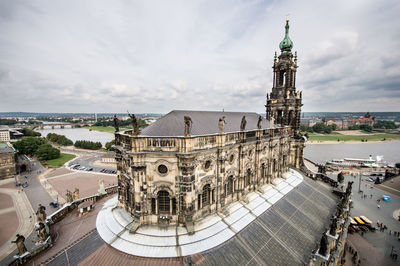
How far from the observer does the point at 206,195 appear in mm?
17375

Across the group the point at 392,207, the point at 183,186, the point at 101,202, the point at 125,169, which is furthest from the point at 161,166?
the point at 392,207

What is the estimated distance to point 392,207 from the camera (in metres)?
37.9

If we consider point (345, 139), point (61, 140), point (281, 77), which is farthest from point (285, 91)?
point (345, 139)

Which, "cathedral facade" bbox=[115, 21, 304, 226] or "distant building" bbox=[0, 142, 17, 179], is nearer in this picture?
"cathedral facade" bbox=[115, 21, 304, 226]

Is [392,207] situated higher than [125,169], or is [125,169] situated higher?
[125,169]

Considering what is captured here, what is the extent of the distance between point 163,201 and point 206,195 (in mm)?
4260

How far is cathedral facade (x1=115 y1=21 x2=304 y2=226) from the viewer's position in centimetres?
1489

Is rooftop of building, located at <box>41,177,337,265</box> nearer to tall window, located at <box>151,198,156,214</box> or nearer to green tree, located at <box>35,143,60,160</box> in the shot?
tall window, located at <box>151,198,156,214</box>

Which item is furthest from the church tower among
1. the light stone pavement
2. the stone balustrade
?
the light stone pavement

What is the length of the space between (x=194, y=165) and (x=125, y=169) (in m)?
7.44

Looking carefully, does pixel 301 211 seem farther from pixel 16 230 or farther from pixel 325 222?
pixel 16 230

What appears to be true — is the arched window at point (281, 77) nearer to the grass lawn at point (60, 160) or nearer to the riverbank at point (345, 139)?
the grass lawn at point (60, 160)

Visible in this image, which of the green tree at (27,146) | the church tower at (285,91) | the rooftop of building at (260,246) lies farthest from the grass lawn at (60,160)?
the church tower at (285,91)

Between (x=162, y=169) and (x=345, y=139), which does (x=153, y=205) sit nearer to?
(x=162, y=169)
